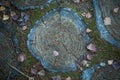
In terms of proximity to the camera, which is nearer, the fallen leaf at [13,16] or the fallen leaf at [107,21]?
the fallen leaf at [107,21]

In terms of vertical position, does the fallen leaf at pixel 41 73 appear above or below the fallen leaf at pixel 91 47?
below

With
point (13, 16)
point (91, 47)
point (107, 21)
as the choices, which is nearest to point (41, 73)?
point (91, 47)

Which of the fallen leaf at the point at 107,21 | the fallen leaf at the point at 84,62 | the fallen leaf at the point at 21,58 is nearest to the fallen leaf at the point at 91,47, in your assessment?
the fallen leaf at the point at 84,62

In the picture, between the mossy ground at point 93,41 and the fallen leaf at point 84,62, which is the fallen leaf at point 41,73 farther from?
the fallen leaf at point 84,62

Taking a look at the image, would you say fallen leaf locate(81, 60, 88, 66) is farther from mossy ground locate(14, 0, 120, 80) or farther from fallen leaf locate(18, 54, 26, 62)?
fallen leaf locate(18, 54, 26, 62)

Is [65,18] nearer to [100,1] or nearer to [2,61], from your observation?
[100,1]

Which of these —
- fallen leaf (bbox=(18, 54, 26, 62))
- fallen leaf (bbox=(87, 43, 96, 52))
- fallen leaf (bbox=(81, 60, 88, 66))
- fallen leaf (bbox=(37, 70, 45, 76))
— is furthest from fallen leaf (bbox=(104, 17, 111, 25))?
fallen leaf (bbox=(18, 54, 26, 62))

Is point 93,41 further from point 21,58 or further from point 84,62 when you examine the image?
point 21,58

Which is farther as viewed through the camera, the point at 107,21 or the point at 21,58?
the point at 21,58

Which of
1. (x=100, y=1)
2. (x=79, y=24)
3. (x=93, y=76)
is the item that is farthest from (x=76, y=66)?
(x=100, y=1)

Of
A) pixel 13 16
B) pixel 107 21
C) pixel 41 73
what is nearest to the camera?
pixel 107 21

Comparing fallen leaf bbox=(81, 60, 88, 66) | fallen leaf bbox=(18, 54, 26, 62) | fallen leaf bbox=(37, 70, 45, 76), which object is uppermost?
fallen leaf bbox=(18, 54, 26, 62)

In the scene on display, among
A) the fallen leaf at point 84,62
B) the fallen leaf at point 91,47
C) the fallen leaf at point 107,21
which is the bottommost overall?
the fallen leaf at point 84,62

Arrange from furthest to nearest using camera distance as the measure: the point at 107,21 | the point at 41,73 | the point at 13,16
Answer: the point at 13,16, the point at 41,73, the point at 107,21
